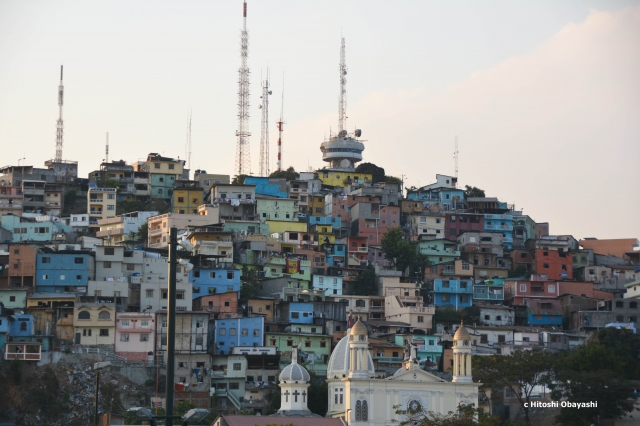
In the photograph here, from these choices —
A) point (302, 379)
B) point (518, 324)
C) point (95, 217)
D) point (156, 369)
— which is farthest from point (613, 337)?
point (95, 217)

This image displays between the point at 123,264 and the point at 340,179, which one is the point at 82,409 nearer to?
the point at 123,264

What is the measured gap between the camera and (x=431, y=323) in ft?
278

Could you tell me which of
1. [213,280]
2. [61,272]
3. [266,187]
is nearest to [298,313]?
[213,280]

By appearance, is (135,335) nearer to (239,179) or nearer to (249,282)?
(249,282)

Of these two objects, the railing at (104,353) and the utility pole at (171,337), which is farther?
the railing at (104,353)

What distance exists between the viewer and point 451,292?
88.4 meters

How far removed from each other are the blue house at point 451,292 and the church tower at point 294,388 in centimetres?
2081

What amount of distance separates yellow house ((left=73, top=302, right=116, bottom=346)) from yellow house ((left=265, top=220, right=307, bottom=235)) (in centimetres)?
2485

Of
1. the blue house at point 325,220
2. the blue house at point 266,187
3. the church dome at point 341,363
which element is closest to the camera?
the church dome at point 341,363

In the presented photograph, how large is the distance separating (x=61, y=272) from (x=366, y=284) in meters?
21.1

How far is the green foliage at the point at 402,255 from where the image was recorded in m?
94.7

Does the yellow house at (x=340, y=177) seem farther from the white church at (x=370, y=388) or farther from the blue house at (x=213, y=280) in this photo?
the white church at (x=370, y=388)

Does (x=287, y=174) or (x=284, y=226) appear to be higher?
(x=287, y=174)

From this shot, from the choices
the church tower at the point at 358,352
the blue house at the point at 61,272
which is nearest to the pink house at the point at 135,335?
the blue house at the point at 61,272
